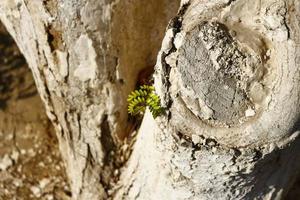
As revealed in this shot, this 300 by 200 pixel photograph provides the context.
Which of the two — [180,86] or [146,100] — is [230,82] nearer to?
[180,86]

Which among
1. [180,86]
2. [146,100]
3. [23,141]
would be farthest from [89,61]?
[23,141]

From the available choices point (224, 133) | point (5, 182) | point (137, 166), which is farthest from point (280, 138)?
point (5, 182)

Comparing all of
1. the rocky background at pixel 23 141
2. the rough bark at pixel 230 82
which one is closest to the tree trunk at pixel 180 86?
the rough bark at pixel 230 82

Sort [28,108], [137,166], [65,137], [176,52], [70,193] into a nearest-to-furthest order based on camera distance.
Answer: [176,52] < [137,166] < [65,137] < [70,193] < [28,108]

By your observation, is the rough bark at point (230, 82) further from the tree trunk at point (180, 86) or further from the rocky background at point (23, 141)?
the rocky background at point (23, 141)

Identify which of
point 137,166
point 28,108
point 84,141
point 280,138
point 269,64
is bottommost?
point 280,138

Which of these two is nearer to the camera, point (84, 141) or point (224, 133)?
point (224, 133)

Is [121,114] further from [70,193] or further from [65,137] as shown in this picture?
[70,193]

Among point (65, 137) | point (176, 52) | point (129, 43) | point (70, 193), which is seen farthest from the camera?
point (70, 193)
